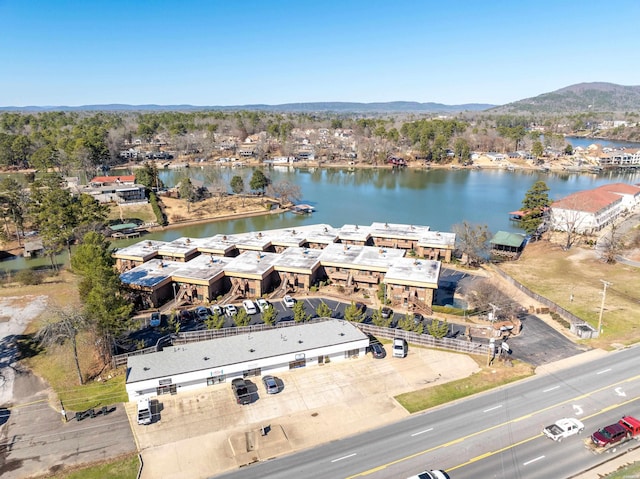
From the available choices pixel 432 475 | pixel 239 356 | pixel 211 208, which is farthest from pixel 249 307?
pixel 211 208

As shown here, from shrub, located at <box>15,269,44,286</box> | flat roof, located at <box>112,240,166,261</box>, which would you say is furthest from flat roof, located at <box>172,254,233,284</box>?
shrub, located at <box>15,269,44,286</box>

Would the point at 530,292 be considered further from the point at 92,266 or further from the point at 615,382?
the point at 92,266

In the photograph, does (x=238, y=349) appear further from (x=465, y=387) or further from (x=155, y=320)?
(x=465, y=387)

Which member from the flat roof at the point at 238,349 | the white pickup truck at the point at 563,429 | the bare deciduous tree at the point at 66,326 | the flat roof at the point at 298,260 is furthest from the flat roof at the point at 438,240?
the bare deciduous tree at the point at 66,326

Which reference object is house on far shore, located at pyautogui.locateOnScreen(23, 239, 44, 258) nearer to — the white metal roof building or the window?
the white metal roof building

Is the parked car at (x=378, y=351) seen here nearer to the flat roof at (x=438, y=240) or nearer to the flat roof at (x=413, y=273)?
the flat roof at (x=413, y=273)

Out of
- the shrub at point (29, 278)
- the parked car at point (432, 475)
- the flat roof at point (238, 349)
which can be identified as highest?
the flat roof at point (238, 349)

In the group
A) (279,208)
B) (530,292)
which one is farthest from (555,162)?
(530,292)
